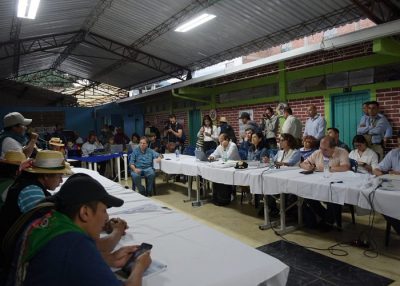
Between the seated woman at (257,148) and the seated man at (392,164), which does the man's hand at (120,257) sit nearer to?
the seated man at (392,164)

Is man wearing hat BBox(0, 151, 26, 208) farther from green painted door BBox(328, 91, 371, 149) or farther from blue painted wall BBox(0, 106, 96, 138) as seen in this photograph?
blue painted wall BBox(0, 106, 96, 138)

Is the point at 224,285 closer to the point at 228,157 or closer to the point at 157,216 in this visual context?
the point at 157,216

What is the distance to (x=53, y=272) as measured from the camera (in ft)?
3.27

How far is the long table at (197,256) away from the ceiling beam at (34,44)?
835 centimetres

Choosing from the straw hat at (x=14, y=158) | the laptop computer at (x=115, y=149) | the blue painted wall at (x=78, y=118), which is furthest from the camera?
the blue painted wall at (x=78, y=118)

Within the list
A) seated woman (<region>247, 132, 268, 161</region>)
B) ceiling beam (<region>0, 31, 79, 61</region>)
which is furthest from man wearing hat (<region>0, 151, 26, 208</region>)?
ceiling beam (<region>0, 31, 79, 61</region>)

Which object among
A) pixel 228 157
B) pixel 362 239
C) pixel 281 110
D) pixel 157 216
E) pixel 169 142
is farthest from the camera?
pixel 169 142

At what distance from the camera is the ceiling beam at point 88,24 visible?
24.5 feet

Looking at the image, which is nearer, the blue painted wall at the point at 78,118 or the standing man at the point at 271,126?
the standing man at the point at 271,126

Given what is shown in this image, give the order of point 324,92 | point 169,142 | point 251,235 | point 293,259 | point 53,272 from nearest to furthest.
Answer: point 53,272
point 293,259
point 251,235
point 324,92
point 169,142

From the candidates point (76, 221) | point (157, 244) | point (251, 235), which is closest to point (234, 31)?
point (251, 235)

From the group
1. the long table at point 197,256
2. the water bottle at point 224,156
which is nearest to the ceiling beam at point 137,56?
the water bottle at point 224,156

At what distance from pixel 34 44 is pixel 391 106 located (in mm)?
9604

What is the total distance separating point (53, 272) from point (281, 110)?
24.1ft
